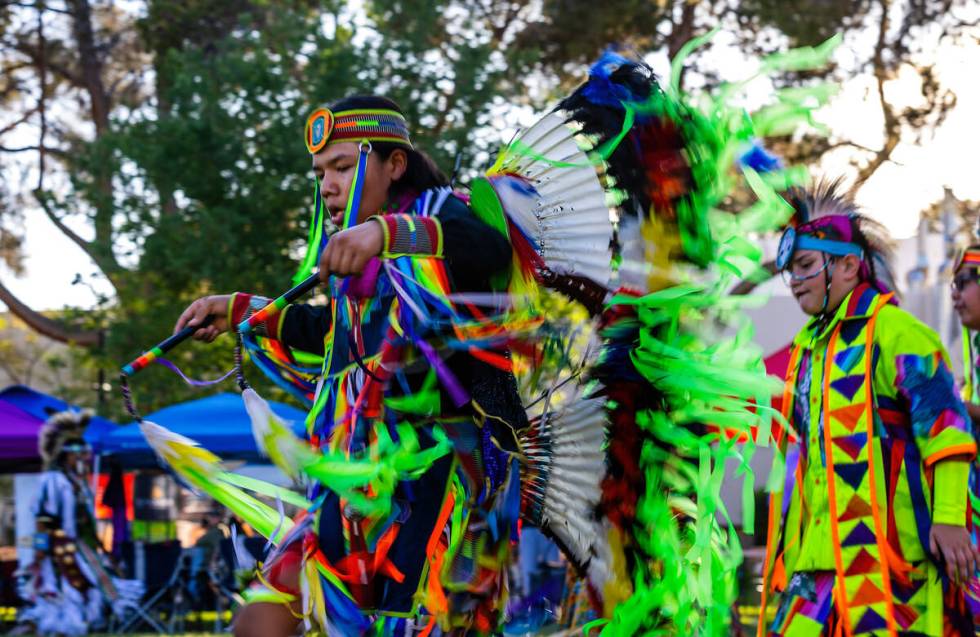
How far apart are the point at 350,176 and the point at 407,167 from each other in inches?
6.0

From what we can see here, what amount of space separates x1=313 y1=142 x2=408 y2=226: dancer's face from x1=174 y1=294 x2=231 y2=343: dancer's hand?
1.33 feet

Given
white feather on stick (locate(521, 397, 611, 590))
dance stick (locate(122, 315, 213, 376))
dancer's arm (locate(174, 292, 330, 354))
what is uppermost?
dancer's arm (locate(174, 292, 330, 354))

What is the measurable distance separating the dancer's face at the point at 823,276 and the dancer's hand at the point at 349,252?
1.91 meters

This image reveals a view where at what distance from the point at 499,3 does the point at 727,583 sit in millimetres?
13914

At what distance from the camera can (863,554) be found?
12.5 ft

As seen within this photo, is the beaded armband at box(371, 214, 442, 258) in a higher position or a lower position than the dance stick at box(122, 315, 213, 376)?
higher

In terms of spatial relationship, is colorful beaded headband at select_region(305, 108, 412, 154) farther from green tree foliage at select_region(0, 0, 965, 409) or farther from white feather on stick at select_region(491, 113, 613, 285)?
green tree foliage at select_region(0, 0, 965, 409)

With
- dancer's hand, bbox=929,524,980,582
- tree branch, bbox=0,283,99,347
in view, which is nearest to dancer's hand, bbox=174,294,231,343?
dancer's hand, bbox=929,524,980,582

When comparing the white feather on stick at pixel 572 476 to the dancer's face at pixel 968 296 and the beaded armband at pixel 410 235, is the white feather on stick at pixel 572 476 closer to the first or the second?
Result: the beaded armband at pixel 410 235

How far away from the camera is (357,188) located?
3.07 meters

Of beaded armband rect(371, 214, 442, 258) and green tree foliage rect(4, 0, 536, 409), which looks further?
green tree foliage rect(4, 0, 536, 409)

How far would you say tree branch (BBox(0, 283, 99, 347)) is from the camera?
15.6 meters

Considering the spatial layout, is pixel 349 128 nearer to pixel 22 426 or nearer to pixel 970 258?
pixel 970 258

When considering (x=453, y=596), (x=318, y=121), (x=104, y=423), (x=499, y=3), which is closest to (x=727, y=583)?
(x=453, y=596)
